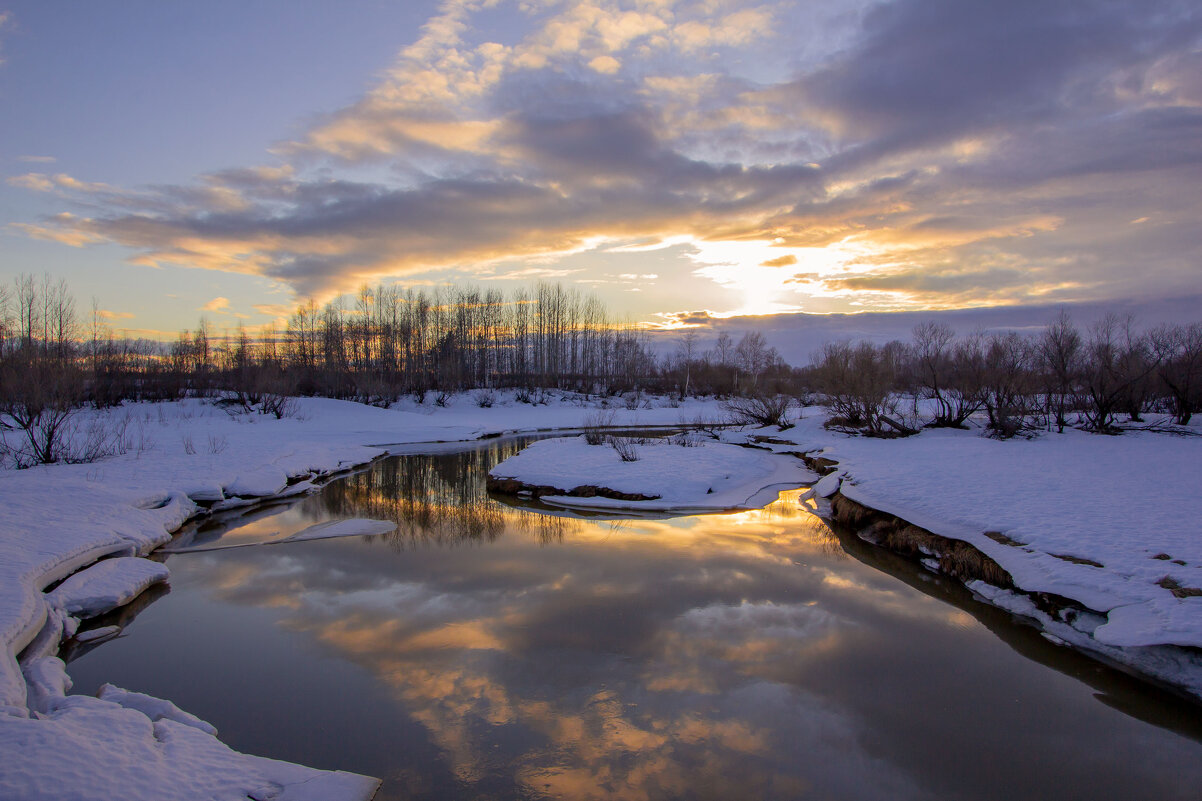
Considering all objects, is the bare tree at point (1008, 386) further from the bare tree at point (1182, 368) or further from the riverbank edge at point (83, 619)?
the riverbank edge at point (83, 619)

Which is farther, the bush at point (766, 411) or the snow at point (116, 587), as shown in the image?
the bush at point (766, 411)

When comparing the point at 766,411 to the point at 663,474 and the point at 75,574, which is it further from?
the point at 75,574

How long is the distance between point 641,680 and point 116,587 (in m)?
6.80

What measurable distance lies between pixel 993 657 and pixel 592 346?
180ft

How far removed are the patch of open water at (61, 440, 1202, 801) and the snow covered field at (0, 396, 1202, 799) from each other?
48cm

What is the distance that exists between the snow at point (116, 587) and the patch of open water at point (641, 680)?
0.44 meters

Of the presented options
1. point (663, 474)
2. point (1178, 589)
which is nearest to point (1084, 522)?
point (1178, 589)

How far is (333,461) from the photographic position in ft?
60.6

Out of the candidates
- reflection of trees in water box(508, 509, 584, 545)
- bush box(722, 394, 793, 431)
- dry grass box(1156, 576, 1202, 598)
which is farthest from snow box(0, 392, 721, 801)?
bush box(722, 394, 793, 431)

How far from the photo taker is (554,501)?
540 inches

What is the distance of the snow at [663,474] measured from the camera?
44.3 feet

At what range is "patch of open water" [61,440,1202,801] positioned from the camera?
14.0 feet

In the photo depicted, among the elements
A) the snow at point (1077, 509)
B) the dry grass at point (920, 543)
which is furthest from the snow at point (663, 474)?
the dry grass at point (920, 543)

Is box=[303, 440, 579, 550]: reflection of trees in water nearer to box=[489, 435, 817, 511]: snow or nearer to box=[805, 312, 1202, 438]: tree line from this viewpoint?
box=[489, 435, 817, 511]: snow
